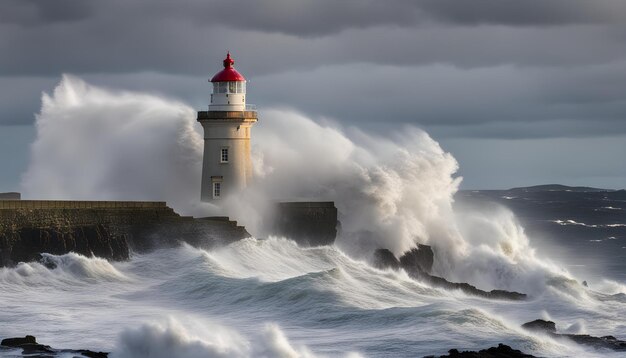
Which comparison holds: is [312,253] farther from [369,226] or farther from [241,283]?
[241,283]

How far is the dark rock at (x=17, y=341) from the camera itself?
792 inches

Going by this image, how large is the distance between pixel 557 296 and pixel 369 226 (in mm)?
6457

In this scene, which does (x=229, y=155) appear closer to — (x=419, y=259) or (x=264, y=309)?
(x=419, y=259)

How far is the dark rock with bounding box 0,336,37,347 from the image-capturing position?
2012 cm

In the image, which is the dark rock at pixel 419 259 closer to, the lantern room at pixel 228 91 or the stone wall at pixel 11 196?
the lantern room at pixel 228 91

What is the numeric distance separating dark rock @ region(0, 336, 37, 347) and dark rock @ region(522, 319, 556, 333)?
8443 millimetres

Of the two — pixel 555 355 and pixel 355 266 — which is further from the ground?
pixel 355 266

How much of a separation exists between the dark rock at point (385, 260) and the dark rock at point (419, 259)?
0.29m

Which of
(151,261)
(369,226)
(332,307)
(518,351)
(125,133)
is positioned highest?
(125,133)

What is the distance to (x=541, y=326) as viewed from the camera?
2375 centimetres

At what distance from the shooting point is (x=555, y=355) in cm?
2078

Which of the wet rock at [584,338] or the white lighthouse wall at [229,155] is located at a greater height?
the white lighthouse wall at [229,155]

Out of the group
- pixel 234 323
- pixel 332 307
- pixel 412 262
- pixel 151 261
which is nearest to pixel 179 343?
pixel 234 323

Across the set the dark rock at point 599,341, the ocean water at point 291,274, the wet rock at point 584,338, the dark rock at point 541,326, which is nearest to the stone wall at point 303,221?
the ocean water at point 291,274
